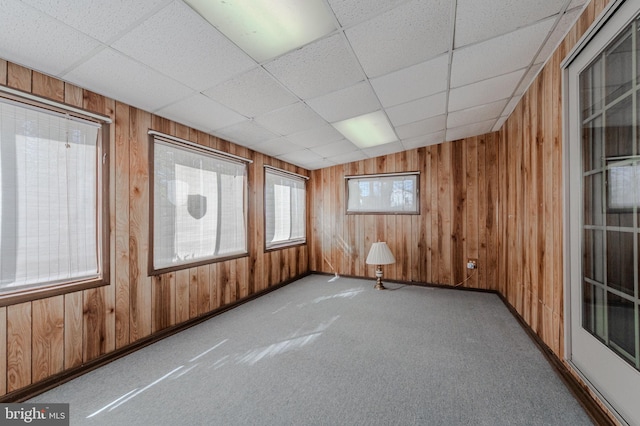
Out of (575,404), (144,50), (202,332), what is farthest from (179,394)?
(575,404)

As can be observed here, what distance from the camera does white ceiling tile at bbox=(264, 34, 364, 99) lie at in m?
1.61

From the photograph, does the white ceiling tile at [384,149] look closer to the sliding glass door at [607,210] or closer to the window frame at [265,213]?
the window frame at [265,213]

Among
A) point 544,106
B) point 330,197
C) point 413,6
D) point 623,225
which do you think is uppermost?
point 413,6

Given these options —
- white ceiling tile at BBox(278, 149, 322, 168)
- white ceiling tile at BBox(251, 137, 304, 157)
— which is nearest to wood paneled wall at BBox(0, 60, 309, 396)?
white ceiling tile at BBox(251, 137, 304, 157)

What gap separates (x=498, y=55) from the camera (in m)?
1.85

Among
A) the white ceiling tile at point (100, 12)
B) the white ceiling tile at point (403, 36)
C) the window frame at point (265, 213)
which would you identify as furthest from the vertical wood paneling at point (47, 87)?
the window frame at point (265, 213)

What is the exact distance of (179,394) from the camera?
1623 millimetres

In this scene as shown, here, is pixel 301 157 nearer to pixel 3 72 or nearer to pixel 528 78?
pixel 528 78

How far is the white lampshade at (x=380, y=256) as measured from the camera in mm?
3883

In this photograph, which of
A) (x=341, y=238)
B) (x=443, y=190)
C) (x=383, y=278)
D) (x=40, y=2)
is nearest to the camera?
(x=40, y=2)

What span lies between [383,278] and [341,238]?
1.08 meters

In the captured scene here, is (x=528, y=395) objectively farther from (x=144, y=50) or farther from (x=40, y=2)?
(x=40, y=2)

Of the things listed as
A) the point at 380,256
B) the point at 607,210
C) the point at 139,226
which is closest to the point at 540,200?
the point at 607,210

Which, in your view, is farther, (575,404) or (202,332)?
(202,332)
